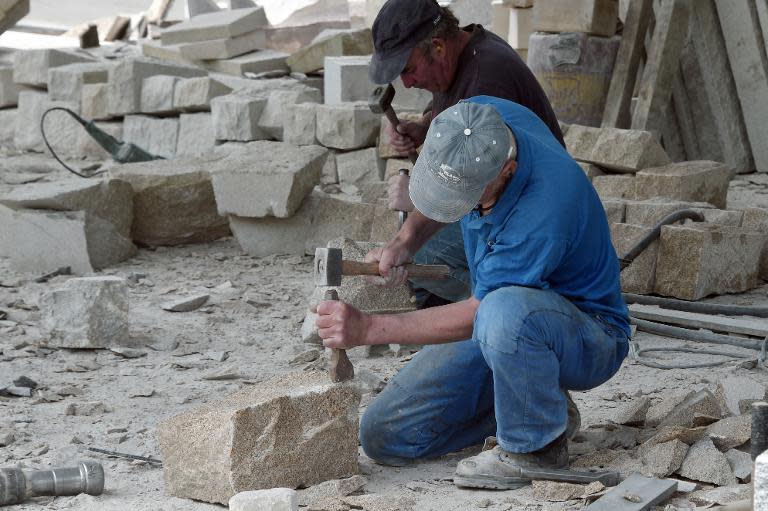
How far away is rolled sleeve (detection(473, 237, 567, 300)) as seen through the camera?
10.5 ft

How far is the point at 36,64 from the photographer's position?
1109 cm

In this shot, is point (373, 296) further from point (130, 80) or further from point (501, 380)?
point (130, 80)

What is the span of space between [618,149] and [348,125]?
2268 mm

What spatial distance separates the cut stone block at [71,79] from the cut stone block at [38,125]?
Result: 0.30 feet

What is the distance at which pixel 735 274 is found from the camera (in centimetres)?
567

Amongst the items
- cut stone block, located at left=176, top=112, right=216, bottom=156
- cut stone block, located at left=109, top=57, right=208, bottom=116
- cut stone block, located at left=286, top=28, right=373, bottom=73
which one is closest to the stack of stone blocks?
cut stone block, located at left=176, top=112, right=216, bottom=156

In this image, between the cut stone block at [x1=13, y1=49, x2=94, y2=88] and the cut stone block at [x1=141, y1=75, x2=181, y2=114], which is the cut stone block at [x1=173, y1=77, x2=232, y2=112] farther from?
the cut stone block at [x1=13, y1=49, x2=94, y2=88]

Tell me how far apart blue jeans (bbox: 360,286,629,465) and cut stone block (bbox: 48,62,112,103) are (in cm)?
781

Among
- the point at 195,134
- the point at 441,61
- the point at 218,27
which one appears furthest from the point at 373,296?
the point at 218,27

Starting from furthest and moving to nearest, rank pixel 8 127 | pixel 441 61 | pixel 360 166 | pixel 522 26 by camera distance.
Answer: pixel 8 127 → pixel 522 26 → pixel 360 166 → pixel 441 61

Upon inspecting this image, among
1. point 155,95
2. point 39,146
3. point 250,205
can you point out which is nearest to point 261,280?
point 250,205

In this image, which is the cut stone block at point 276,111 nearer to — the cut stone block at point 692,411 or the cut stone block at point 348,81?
the cut stone block at point 348,81

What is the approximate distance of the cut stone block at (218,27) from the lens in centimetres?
1151

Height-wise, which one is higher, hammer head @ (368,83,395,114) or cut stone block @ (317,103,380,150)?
A: hammer head @ (368,83,395,114)
